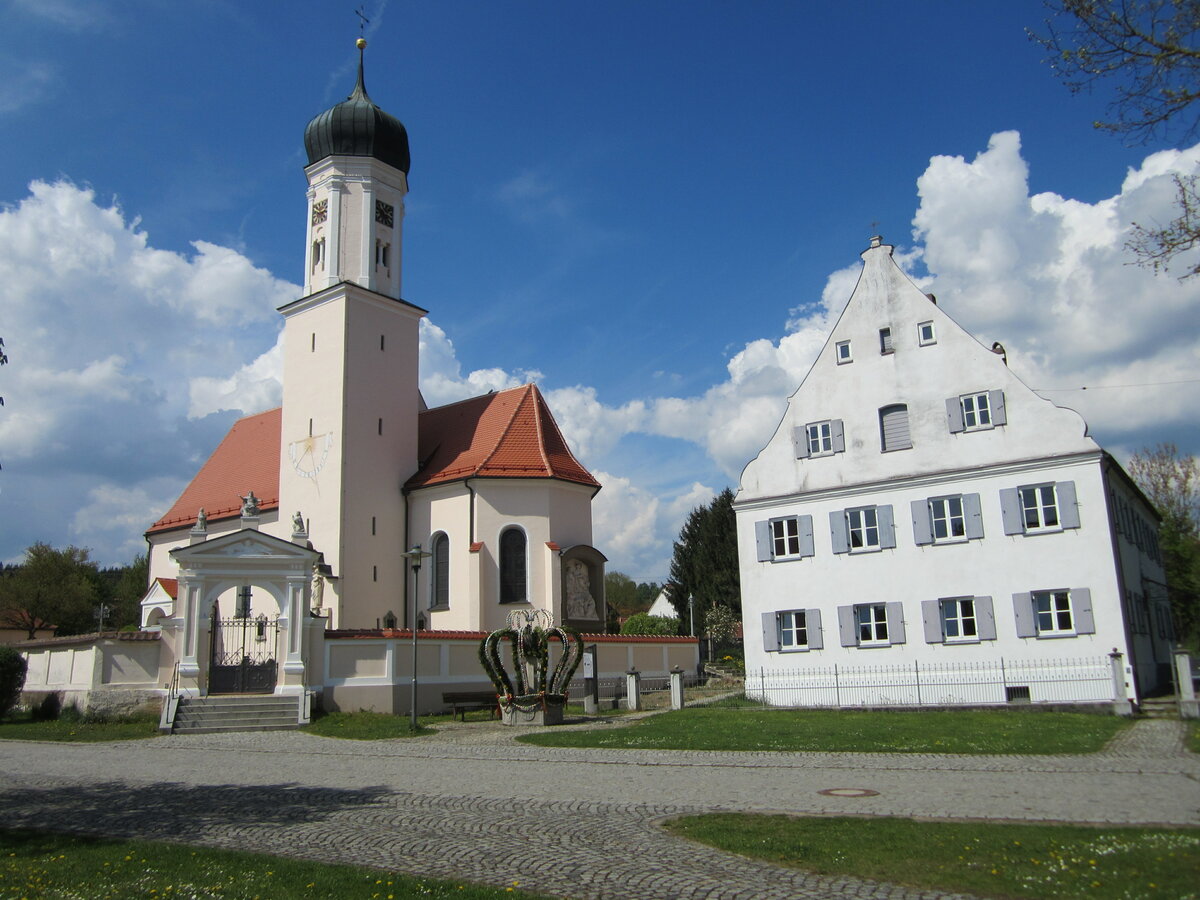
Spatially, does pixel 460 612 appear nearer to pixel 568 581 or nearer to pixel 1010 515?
pixel 568 581

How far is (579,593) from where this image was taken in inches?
Result: 1337

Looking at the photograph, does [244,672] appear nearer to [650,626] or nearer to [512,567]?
[512,567]

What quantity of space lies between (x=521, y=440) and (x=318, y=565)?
27.4 ft

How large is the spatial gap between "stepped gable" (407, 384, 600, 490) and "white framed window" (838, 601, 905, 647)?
38.9 ft

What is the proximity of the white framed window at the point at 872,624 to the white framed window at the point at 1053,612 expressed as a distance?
2966mm

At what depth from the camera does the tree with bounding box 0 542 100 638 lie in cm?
6066

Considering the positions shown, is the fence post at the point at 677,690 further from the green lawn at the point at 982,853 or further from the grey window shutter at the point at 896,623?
the green lawn at the point at 982,853

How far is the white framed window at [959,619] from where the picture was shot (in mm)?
23828

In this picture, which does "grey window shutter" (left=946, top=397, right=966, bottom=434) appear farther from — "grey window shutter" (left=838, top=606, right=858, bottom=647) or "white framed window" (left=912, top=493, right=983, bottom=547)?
"grey window shutter" (left=838, top=606, right=858, bottom=647)

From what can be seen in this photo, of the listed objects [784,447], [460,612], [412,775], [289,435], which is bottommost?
[412,775]

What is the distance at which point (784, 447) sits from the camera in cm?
2817

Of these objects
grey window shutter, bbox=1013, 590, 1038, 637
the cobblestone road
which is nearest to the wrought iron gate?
the cobblestone road

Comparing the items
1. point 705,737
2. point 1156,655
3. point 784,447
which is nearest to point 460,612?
point 784,447

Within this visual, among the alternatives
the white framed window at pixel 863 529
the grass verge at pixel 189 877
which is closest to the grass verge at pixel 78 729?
the grass verge at pixel 189 877
